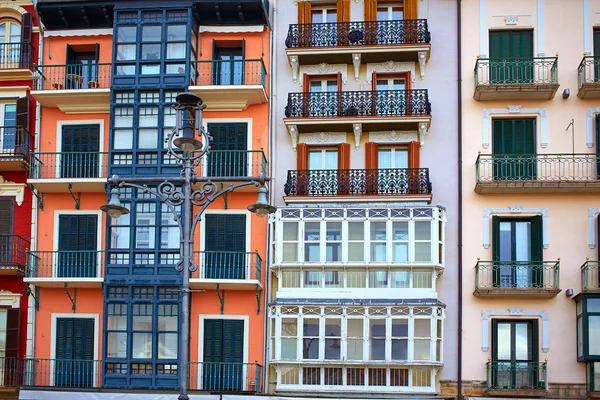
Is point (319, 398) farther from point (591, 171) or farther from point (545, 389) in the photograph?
point (591, 171)

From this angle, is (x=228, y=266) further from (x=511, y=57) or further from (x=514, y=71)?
(x=511, y=57)

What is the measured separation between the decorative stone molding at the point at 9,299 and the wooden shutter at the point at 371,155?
11667 mm

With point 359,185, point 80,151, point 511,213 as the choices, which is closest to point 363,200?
point 359,185

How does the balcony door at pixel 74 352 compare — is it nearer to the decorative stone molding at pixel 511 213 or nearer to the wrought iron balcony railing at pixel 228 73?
the wrought iron balcony railing at pixel 228 73

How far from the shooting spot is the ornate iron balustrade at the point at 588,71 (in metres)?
27.5

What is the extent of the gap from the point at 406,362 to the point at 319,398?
268 cm

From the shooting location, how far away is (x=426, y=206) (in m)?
26.7

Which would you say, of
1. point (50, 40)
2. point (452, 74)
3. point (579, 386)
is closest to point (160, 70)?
point (50, 40)

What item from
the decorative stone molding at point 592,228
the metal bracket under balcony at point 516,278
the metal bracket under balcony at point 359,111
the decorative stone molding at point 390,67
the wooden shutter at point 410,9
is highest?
the wooden shutter at point 410,9

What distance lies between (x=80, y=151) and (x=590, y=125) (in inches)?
630

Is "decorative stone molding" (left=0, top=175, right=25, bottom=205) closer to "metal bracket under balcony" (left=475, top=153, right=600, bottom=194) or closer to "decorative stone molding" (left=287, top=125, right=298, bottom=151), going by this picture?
"decorative stone molding" (left=287, top=125, right=298, bottom=151)

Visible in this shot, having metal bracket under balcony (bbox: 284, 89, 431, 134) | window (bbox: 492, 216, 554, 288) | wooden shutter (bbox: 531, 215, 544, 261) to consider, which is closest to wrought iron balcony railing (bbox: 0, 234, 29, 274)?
metal bracket under balcony (bbox: 284, 89, 431, 134)

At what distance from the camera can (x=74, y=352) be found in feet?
91.0

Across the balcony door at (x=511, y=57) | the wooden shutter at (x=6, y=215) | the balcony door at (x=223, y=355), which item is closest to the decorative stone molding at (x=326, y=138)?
the balcony door at (x=511, y=57)
